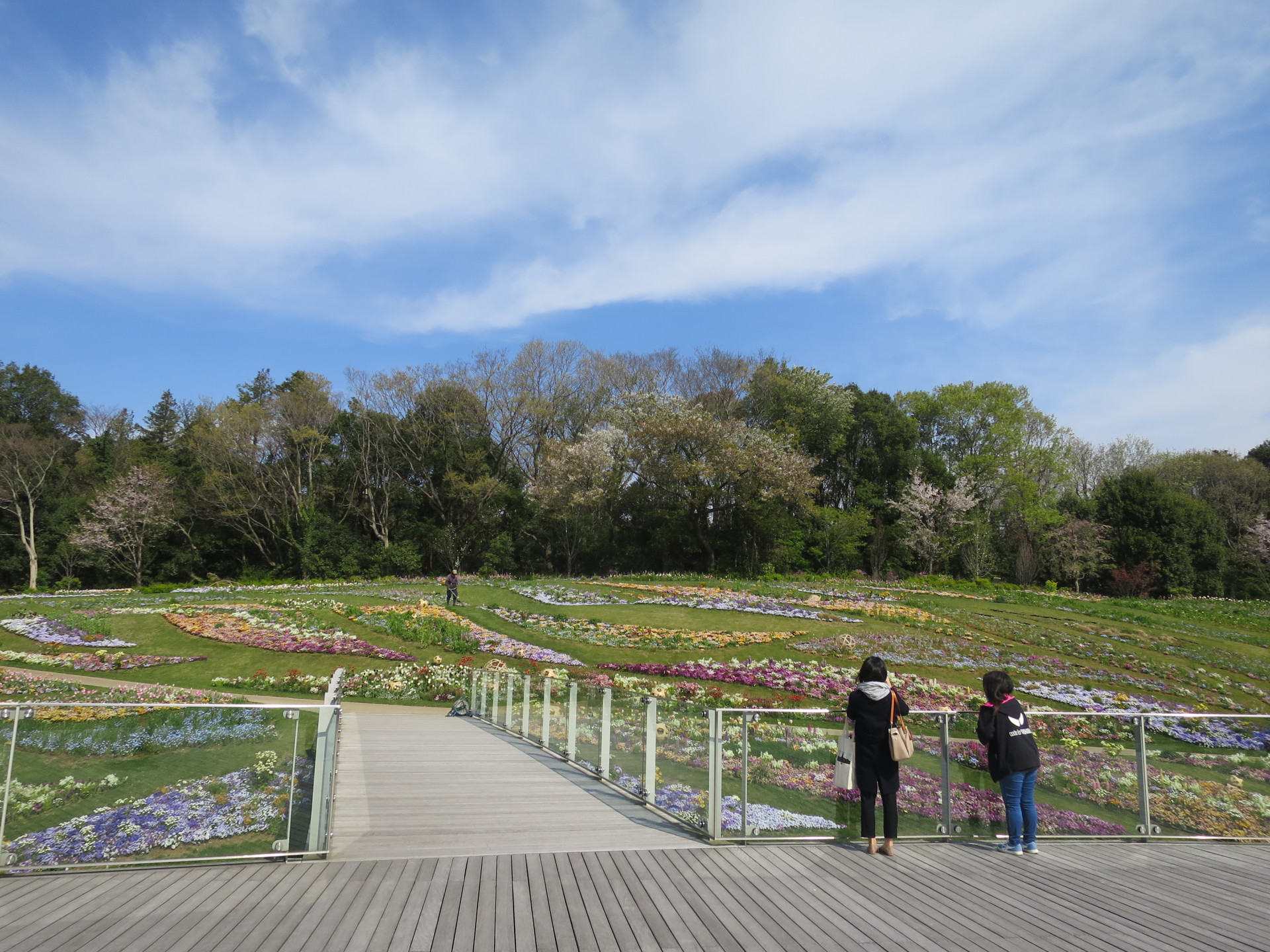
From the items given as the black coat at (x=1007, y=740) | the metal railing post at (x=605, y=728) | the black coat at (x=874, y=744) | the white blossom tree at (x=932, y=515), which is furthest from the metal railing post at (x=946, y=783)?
the white blossom tree at (x=932, y=515)

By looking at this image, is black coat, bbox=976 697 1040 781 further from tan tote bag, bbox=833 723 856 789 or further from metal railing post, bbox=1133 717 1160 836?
metal railing post, bbox=1133 717 1160 836

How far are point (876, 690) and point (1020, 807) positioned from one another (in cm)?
168

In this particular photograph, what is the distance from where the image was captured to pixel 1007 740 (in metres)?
6.06

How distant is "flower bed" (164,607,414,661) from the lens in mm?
19109

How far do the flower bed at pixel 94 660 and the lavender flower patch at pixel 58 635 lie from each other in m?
0.73

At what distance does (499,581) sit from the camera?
112 ft

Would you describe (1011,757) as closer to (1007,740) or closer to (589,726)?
(1007,740)

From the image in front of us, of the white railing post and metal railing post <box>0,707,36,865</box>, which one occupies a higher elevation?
metal railing post <box>0,707,36,865</box>

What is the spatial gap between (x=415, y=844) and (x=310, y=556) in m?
38.8

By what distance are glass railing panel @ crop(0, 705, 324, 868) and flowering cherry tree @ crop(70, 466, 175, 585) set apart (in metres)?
43.5

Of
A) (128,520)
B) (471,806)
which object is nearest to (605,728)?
(471,806)

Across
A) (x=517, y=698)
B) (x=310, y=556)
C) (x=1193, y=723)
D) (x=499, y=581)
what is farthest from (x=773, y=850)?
(x=310, y=556)

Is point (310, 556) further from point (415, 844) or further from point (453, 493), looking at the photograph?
point (415, 844)

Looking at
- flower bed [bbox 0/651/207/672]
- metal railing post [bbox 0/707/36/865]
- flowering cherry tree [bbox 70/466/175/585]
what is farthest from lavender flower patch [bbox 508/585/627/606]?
flowering cherry tree [bbox 70/466/175/585]
